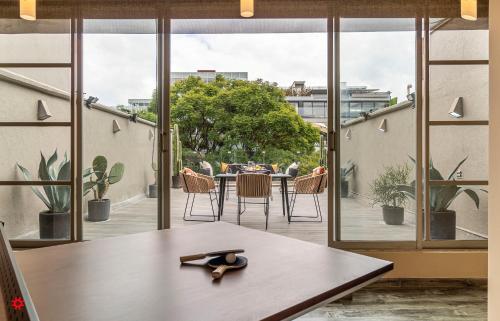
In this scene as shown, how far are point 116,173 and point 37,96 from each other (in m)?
0.97

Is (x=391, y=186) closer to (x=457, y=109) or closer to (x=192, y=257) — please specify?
(x=457, y=109)

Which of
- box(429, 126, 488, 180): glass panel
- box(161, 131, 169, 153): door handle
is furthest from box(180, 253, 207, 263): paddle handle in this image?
box(429, 126, 488, 180): glass panel

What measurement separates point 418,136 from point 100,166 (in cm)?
287

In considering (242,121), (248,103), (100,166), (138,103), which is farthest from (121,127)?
(248,103)

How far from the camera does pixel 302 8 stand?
2930mm

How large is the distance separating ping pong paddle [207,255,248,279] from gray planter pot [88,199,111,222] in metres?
2.53

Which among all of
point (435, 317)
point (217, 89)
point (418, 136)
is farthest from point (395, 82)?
point (217, 89)

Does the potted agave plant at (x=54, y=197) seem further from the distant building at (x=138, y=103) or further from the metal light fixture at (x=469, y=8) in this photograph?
the metal light fixture at (x=469, y=8)

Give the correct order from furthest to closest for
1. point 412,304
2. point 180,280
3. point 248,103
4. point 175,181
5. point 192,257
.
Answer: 1. point 248,103
2. point 175,181
3. point 412,304
4. point 192,257
5. point 180,280

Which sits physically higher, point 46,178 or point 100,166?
point 100,166

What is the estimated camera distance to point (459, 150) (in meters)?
2.99

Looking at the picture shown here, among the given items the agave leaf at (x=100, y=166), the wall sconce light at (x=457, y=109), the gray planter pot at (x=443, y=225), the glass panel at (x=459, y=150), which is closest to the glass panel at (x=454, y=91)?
the wall sconce light at (x=457, y=109)

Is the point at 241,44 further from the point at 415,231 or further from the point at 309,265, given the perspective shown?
the point at 309,265

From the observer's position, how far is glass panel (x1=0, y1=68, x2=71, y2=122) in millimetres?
3061
